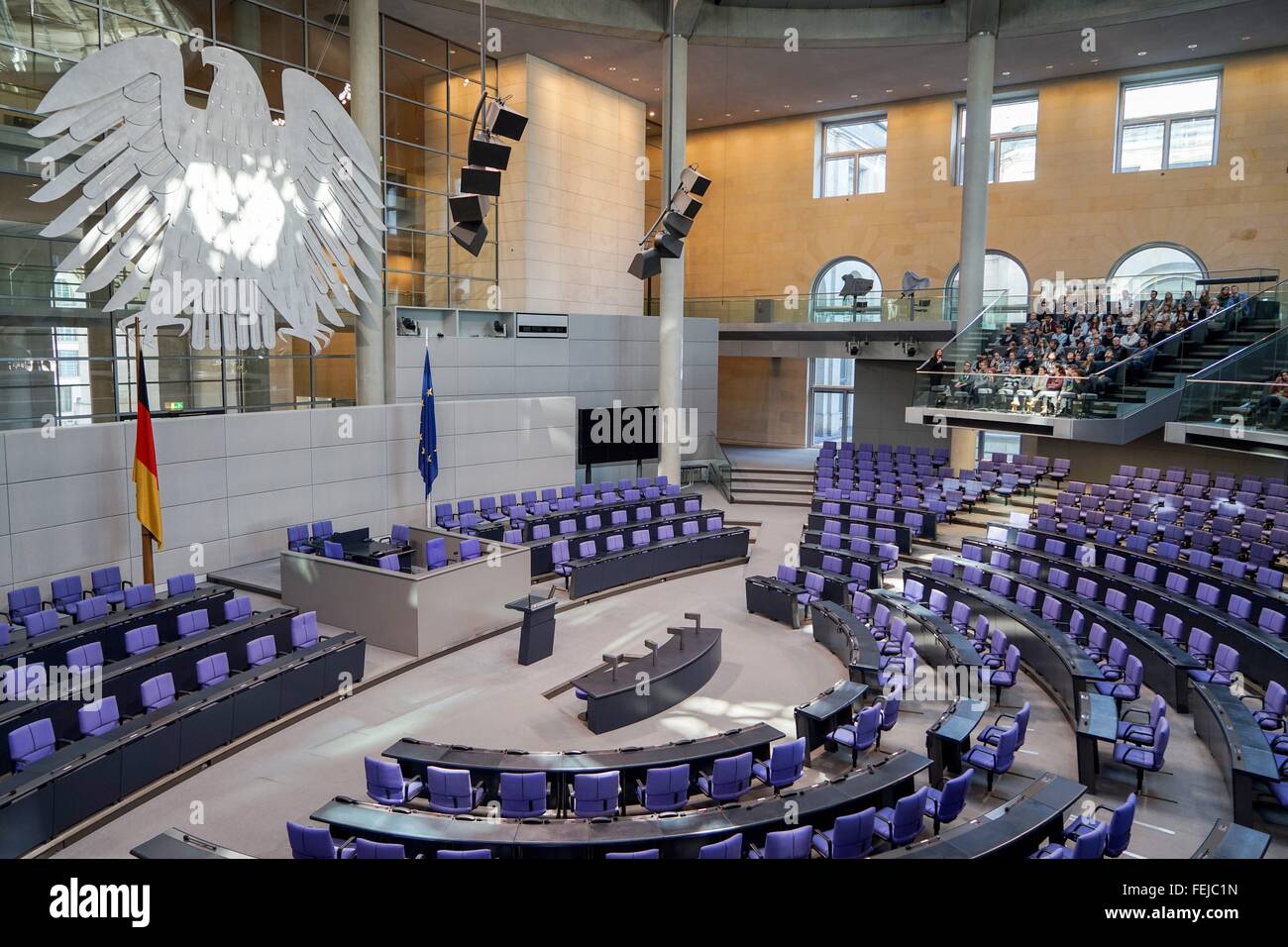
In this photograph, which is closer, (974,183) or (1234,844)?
(1234,844)

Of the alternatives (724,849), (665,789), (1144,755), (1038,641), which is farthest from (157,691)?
(1038,641)

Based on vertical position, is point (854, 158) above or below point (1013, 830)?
above

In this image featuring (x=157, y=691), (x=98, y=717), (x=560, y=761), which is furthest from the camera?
(x=157, y=691)

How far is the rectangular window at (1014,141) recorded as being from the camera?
84.1 feet

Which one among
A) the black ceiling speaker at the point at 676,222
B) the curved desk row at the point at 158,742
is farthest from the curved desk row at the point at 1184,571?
the curved desk row at the point at 158,742

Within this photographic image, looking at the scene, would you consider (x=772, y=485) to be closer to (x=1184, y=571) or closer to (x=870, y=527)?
(x=870, y=527)

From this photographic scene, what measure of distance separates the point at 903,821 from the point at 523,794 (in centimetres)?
308

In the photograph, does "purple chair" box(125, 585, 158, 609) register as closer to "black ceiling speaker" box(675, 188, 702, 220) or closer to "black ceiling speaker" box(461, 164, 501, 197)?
"black ceiling speaker" box(461, 164, 501, 197)

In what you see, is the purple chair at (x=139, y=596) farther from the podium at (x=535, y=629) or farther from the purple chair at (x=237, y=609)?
the podium at (x=535, y=629)

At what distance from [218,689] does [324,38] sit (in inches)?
570

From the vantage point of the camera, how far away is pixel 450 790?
25.4 ft
